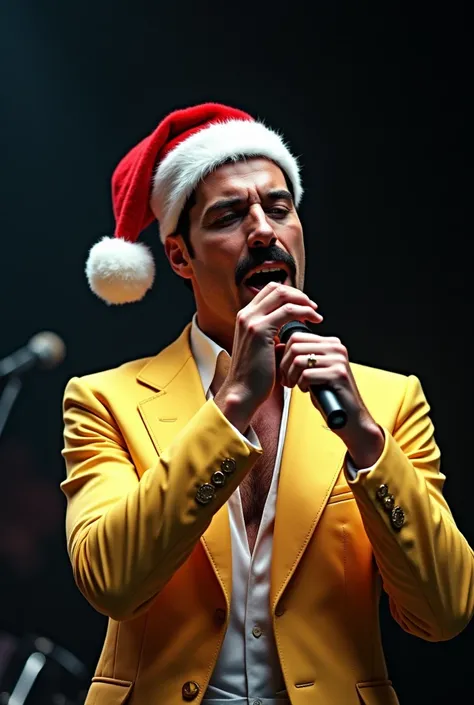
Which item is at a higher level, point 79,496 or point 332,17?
point 332,17

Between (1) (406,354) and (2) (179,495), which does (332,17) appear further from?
(2) (179,495)

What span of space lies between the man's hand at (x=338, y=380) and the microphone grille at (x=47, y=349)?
1382 mm

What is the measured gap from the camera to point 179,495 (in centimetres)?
146

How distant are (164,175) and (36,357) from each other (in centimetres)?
88

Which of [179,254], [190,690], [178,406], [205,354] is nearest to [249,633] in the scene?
[190,690]

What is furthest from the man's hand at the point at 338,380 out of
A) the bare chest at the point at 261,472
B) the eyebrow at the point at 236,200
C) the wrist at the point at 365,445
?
the eyebrow at the point at 236,200

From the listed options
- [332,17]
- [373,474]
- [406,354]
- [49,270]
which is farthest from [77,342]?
[373,474]

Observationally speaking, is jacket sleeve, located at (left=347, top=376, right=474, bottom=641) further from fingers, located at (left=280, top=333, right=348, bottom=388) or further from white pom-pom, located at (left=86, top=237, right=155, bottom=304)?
white pom-pom, located at (left=86, top=237, right=155, bottom=304)

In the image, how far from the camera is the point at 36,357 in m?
2.74

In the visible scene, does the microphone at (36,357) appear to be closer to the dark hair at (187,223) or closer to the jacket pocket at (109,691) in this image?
the dark hair at (187,223)

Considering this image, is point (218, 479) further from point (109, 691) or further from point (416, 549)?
point (109, 691)

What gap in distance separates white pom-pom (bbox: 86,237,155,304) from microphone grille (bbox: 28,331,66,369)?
2.07ft

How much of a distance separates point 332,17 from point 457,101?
46cm

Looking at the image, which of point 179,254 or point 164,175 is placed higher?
point 164,175
